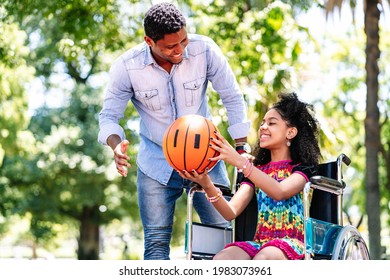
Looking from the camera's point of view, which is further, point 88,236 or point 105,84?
point 88,236

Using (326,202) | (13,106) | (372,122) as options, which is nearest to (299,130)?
(326,202)

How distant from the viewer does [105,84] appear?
25.2 metres

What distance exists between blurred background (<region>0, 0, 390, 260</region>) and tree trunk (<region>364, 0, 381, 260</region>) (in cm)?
2

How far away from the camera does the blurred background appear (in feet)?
37.8

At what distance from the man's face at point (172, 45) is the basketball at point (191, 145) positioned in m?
0.47

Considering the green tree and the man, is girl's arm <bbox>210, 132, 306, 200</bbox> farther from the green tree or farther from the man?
the green tree

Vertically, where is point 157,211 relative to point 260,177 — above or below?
below

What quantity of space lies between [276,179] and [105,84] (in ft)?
67.4

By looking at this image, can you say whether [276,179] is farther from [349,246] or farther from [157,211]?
[157,211]

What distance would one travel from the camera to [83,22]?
36.4 feet

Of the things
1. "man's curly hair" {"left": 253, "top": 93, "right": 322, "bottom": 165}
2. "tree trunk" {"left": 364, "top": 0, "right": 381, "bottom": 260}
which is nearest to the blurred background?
"tree trunk" {"left": 364, "top": 0, "right": 381, "bottom": 260}

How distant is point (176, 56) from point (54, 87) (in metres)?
22.2
